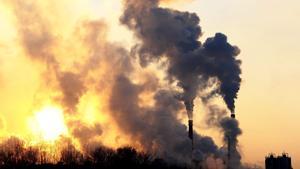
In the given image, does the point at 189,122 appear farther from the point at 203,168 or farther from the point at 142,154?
the point at 142,154

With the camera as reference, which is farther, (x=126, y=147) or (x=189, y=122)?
(x=126, y=147)

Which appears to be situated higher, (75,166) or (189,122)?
(189,122)

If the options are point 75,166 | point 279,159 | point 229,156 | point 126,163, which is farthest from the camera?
point 279,159

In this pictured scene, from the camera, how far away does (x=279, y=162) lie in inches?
5979

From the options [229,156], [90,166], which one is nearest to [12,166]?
[90,166]

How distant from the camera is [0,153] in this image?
13338 centimetres

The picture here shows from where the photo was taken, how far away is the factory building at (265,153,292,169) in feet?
493

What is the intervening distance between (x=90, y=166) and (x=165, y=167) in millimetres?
17784

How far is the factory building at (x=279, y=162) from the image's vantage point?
150375mm

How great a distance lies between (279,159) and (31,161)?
236 ft

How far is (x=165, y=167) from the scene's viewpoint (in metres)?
118

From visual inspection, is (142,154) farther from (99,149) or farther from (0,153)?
(0,153)

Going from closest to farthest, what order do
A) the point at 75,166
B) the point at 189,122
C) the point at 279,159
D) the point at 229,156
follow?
the point at 229,156 → the point at 189,122 → the point at 75,166 → the point at 279,159

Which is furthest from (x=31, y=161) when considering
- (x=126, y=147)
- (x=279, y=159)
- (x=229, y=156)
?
(x=279, y=159)
